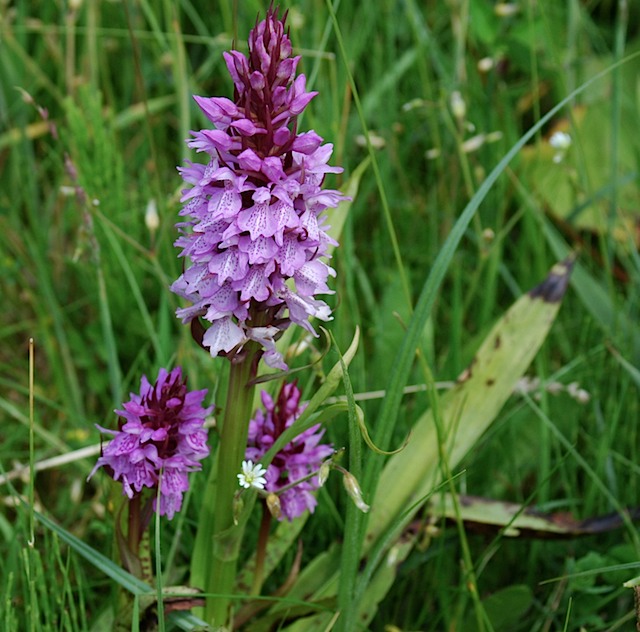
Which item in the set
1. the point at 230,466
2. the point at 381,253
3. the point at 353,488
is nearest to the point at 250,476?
the point at 230,466

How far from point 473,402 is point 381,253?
2.65ft

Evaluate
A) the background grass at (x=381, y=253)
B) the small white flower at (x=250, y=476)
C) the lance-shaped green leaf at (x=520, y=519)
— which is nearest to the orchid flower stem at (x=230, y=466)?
the small white flower at (x=250, y=476)

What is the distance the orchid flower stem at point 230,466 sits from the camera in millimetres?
1179

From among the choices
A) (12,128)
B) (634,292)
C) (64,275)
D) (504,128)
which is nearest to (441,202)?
(504,128)

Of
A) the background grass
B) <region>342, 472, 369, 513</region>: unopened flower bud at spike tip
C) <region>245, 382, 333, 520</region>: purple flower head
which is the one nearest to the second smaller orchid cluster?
<region>245, 382, 333, 520</region>: purple flower head

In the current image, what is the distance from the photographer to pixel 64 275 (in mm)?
2402

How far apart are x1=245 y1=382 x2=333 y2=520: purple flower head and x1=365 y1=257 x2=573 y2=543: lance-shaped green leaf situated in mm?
198

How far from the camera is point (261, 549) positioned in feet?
4.65

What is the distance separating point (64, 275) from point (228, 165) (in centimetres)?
146

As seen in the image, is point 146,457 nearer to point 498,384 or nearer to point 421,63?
point 498,384

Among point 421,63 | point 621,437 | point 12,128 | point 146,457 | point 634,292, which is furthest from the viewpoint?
point 12,128

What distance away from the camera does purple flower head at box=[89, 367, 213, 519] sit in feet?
3.88

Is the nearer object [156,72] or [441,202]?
[441,202]

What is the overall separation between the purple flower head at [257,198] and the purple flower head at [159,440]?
0.50 ft
